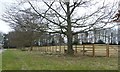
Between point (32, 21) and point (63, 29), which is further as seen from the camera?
point (63, 29)

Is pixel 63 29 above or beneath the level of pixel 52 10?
beneath

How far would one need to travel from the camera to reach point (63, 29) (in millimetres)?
24344

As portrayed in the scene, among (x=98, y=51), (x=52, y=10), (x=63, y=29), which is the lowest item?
(x=98, y=51)

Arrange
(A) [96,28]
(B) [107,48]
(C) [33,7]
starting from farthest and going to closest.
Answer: (A) [96,28] → (C) [33,7] → (B) [107,48]

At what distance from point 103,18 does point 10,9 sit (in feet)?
26.6

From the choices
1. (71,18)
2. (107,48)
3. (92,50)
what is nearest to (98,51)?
(92,50)

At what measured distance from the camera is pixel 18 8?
22.4 meters

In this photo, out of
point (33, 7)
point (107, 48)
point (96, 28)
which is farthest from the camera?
point (96, 28)

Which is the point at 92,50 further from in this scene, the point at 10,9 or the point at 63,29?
the point at 10,9

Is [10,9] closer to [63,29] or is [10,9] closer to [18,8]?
[18,8]

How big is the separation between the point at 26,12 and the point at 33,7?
0.73m

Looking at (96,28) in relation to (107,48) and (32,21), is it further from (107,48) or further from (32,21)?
(32,21)

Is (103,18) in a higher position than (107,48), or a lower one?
higher

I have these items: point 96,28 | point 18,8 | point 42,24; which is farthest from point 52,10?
point 96,28
